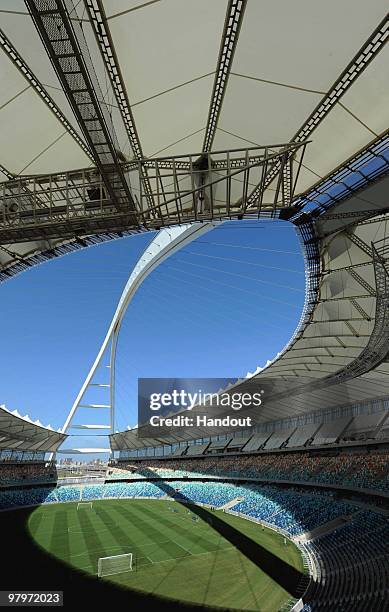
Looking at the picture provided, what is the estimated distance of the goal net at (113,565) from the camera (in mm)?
26930

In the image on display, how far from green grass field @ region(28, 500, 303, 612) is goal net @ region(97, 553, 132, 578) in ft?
2.23

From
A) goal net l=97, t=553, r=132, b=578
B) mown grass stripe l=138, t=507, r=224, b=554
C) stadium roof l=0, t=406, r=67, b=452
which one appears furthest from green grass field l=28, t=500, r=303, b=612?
stadium roof l=0, t=406, r=67, b=452

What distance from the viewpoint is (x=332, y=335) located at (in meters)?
31.3

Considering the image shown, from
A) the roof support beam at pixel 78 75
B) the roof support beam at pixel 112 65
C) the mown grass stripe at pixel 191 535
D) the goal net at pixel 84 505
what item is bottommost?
the goal net at pixel 84 505

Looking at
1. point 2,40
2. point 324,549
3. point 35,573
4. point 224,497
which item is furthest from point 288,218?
point 224,497

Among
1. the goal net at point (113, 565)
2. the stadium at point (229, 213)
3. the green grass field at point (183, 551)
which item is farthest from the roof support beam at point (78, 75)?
the goal net at point (113, 565)

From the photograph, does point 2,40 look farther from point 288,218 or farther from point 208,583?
point 208,583

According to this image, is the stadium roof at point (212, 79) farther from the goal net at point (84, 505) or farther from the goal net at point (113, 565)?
the goal net at point (84, 505)

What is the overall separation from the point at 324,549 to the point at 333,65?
95.5ft

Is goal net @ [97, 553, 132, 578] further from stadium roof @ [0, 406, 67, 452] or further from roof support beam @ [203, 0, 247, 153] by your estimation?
roof support beam @ [203, 0, 247, 153]

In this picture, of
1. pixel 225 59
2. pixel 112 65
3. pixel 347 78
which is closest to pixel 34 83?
pixel 112 65

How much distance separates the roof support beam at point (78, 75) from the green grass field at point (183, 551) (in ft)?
67.1

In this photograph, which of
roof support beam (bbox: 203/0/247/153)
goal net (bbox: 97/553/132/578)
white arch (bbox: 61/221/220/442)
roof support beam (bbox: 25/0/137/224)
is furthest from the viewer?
white arch (bbox: 61/221/220/442)

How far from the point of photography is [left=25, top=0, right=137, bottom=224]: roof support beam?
6031mm
